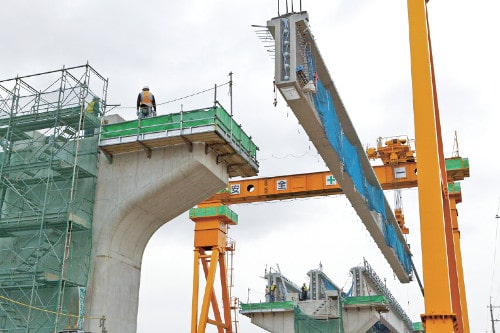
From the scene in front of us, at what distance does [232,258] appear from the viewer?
39.9 metres

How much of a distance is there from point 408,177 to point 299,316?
10.9 m

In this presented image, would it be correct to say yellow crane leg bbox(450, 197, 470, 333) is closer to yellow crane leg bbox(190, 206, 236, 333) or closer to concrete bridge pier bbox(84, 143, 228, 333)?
yellow crane leg bbox(190, 206, 236, 333)

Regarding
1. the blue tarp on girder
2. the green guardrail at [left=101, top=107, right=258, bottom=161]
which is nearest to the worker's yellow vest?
the green guardrail at [left=101, top=107, right=258, bottom=161]

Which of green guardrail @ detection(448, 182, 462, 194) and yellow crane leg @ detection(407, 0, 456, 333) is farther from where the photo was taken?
green guardrail @ detection(448, 182, 462, 194)

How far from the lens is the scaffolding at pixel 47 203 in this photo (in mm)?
22766

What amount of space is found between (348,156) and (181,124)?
626 cm

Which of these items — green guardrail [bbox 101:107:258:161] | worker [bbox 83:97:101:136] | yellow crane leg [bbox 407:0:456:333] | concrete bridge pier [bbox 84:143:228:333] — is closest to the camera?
yellow crane leg [bbox 407:0:456:333]

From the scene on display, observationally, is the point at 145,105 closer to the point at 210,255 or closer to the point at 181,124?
the point at 181,124

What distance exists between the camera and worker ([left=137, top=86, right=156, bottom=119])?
82.9ft

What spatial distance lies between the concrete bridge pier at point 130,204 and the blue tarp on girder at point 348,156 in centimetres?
530

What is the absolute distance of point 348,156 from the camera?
2186 centimetres

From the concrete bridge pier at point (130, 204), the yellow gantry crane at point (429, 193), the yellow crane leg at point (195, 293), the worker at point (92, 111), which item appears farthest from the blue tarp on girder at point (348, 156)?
the yellow crane leg at point (195, 293)

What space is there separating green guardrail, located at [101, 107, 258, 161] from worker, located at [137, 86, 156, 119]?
0.84 metres

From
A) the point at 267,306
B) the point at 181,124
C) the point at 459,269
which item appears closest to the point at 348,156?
the point at 181,124
